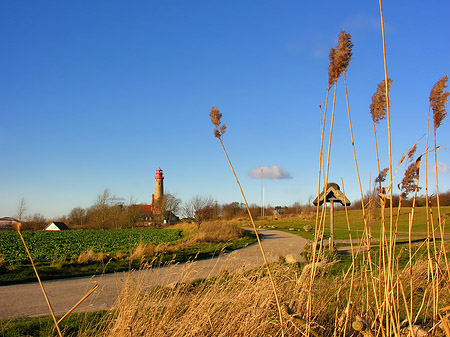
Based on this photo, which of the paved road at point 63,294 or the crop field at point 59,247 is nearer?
the paved road at point 63,294

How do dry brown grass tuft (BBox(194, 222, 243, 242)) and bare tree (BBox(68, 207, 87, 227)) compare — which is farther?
bare tree (BBox(68, 207, 87, 227))


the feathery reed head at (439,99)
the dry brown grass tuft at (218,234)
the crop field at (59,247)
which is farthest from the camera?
the dry brown grass tuft at (218,234)

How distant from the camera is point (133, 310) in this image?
2.98 m

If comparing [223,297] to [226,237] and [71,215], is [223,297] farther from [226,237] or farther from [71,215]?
[71,215]

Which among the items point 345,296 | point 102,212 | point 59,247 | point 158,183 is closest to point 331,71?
point 345,296

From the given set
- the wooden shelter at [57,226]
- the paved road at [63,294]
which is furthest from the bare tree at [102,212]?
the paved road at [63,294]

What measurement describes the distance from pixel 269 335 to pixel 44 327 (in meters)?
3.74

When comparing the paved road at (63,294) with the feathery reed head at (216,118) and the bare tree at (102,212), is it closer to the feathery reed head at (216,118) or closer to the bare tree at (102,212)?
the feathery reed head at (216,118)

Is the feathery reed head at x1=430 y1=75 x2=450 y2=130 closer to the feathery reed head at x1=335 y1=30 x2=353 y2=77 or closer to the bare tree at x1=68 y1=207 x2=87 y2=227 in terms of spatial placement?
the feathery reed head at x1=335 y1=30 x2=353 y2=77

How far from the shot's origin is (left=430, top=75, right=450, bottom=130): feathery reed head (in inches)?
91.9

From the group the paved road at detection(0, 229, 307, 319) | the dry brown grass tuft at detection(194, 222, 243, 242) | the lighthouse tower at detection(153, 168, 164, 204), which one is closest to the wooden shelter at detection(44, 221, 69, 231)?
the lighthouse tower at detection(153, 168, 164, 204)

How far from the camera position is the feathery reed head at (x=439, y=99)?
233 cm

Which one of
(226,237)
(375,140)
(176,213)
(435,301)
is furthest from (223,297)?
(176,213)

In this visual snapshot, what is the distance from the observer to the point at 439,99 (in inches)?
93.6
